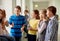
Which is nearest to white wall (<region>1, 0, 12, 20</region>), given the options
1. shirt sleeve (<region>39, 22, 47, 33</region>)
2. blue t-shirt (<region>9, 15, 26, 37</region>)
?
blue t-shirt (<region>9, 15, 26, 37</region>)

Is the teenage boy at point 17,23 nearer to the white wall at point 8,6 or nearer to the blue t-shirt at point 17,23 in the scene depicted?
the blue t-shirt at point 17,23

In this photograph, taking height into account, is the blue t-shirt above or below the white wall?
below

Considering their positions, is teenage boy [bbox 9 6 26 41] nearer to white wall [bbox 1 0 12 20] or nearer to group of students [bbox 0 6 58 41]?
group of students [bbox 0 6 58 41]

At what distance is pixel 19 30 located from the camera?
4379 mm

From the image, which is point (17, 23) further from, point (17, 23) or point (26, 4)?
point (26, 4)

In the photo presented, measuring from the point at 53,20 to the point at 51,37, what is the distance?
0.31 m

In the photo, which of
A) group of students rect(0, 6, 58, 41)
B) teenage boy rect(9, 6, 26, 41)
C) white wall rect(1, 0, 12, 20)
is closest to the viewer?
group of students rect(0, 6, 58, 41)

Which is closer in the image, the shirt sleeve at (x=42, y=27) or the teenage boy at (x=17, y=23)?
the shirt sleeve at (x=42, y=27)

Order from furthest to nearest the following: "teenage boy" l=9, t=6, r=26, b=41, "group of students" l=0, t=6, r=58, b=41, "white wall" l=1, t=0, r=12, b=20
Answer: "white wall" l=1, t=0, r=12, b=20 → "teenage boy" l=9, t=6, r=26, b=41 → "group of students" l=0, t=6, r=58, b=41

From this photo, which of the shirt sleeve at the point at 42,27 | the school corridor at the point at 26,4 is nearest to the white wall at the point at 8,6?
→ the school corridor at the point at 26,4

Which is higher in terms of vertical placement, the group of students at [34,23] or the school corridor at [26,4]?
the school corridor at [26,4]

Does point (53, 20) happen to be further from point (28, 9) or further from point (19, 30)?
point (28, 9)

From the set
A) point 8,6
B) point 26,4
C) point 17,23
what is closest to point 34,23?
point 17,23

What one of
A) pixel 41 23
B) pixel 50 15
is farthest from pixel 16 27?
pixel 50 15
